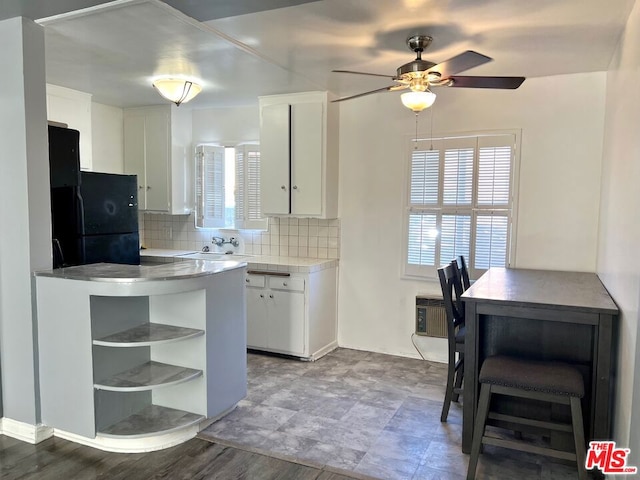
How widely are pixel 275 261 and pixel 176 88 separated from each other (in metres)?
1.70

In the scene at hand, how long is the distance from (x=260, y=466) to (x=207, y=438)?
456mm

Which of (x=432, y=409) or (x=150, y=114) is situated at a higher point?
(x=150, y=114)

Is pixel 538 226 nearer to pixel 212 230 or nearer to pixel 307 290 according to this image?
pixel 307 290

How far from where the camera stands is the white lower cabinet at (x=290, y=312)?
4.17m

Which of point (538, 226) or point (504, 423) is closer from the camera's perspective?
point (504, 423)

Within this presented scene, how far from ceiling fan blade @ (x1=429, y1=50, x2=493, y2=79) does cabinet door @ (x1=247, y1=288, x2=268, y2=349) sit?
8.21 ft

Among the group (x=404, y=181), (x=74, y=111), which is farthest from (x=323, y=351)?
(x=74, y=111)

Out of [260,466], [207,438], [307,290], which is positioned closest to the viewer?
[260,466]

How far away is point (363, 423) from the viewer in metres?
3.06

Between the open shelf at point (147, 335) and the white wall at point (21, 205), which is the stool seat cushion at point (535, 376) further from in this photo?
the white wall at point (21, 205)

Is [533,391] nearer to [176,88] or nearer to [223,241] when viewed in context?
[176,88]

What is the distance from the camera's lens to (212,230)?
17.0 ft

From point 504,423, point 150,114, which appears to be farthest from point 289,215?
point 504,423

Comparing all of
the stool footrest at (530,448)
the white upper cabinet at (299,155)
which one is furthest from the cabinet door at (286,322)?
the stool footrest at (530,448)
